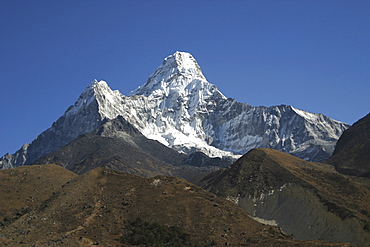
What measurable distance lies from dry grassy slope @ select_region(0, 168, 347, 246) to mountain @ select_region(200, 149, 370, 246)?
78.4 feet

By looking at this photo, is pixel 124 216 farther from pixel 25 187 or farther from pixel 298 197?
pixel 298 197

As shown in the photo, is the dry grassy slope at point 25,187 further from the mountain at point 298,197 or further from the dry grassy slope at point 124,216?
the mountain at point 298,197

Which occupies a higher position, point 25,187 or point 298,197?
point 298,197

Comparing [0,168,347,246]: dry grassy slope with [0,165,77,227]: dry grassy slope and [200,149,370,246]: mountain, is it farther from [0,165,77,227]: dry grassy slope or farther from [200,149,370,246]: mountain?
[200,149,370,246]: mountain

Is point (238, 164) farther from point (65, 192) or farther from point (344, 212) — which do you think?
point (65, 192)

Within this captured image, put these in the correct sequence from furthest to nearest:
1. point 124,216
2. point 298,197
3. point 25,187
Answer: point 298,197
point 25,187
point 124,216

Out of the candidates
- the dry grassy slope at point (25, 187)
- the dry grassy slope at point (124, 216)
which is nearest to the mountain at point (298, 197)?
the dry grassy slope at point (124, 216)

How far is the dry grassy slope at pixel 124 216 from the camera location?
84.5 metres

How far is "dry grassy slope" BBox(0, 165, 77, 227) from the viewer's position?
107625 millimetres

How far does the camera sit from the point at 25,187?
118562 millimetres

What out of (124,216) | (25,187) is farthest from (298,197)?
(25,187)

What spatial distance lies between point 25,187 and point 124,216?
33417 millimetres

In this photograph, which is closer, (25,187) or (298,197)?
(25,187)

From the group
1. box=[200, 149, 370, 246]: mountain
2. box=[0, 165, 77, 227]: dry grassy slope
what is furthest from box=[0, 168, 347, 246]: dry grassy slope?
box=[200, 149, 370, 246]: mountain
